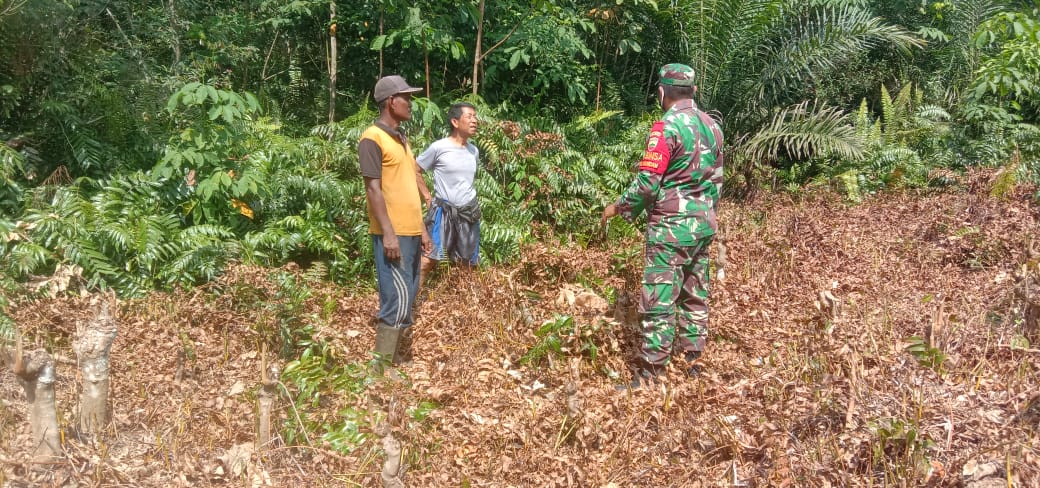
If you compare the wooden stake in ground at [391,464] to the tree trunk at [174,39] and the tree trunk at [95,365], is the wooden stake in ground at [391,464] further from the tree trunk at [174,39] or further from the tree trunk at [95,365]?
the tree trunk at [174,39]

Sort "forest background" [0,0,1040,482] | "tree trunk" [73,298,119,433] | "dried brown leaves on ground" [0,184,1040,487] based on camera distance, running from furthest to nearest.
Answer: "forest background" [0,0,1040,482], "tree trunk" [73,298,119,433], "dried brown leaves on ground" [0,184,1040,487]

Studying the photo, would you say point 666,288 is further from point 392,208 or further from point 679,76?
point 392,208

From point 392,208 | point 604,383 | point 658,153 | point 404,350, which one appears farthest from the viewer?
point 404,350

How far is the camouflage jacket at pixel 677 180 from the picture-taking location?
13.4 feet

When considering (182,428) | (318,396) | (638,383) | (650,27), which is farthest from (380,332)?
(650,27)

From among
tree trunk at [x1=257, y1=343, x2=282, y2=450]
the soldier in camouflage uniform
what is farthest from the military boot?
tree trunk at [x1=257, y1=343, x2=282, y2=450]

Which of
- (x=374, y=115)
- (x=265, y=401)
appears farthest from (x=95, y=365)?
(x=374, y=115)

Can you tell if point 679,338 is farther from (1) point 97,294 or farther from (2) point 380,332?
(1) point 97,294

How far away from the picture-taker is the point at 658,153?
161 inches

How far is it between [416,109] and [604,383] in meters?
3.57

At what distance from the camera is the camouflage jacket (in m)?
4.10

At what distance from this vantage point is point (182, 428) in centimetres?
351

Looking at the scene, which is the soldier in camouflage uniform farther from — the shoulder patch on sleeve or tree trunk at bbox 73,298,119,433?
tree trunk at bbox 73,298,119,433

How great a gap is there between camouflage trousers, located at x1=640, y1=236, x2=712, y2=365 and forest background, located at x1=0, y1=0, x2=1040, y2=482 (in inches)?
78.6
